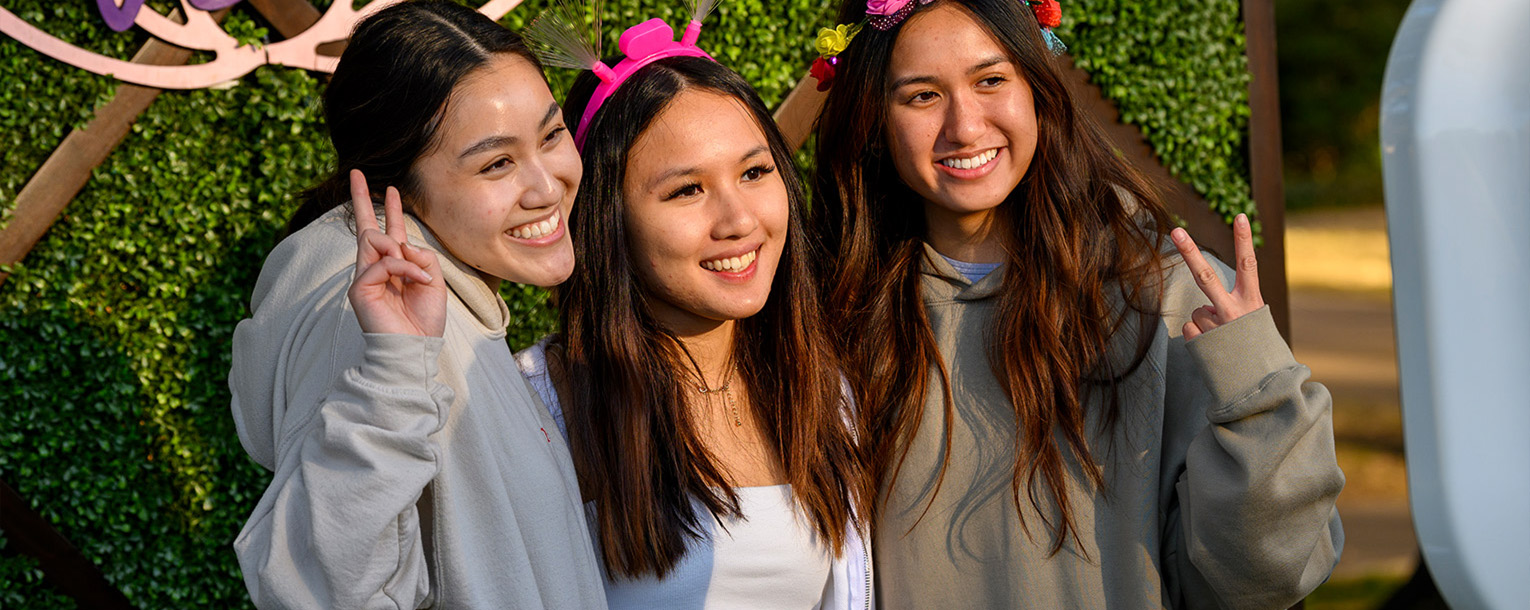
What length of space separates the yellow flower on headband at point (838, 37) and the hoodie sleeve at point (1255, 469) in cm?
85

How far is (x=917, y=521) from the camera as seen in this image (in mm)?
2176

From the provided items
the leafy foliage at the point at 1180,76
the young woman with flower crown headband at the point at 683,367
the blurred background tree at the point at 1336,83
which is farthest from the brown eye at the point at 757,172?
the blurred background tree at the point at 1336,83

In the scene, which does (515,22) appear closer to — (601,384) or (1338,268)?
(601,384)

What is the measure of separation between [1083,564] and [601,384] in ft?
2.94

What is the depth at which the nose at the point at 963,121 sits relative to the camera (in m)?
2.11

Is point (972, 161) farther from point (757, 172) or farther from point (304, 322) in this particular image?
point (304, 322)

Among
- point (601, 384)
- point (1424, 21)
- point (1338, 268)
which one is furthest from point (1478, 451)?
point (1338, 268)

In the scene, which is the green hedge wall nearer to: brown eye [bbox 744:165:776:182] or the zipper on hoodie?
brown eye [bbox 744:165:776:182]

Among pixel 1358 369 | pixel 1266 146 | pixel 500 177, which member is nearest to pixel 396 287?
pixel 500 177

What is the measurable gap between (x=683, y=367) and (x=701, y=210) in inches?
12.3

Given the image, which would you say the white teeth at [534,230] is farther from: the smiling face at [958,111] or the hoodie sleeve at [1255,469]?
the hoodie sleeve at [1255,469]

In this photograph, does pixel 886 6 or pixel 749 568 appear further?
pixel 886 6

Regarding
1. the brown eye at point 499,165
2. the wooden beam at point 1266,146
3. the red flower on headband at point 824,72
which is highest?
the brown eye at point 499,165

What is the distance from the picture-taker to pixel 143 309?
10.0 feet
